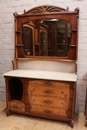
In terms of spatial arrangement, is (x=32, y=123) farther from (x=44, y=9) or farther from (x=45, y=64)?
(x=44, y=9)

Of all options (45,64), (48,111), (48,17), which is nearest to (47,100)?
(48,111)

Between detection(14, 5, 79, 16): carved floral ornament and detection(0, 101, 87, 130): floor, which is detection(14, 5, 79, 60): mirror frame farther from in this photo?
detection(0, 101, 87, 130): floor

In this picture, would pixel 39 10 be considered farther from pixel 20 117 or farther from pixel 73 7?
pixel 20 117

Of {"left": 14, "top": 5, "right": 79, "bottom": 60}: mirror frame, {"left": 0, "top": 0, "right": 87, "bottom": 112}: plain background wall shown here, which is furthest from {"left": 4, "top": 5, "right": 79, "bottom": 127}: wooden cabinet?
{"left": 0, "top": 0, "right": 87, "bottom": 112}: plain background wall

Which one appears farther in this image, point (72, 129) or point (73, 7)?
point (73, 7)

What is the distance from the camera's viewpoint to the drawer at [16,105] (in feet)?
6.45

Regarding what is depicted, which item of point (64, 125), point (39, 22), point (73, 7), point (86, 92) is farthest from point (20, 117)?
point (73, 7)

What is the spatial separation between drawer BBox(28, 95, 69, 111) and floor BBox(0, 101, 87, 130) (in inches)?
9.4

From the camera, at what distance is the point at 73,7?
194cm

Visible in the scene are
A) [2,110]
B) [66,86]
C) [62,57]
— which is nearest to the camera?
[66,86]

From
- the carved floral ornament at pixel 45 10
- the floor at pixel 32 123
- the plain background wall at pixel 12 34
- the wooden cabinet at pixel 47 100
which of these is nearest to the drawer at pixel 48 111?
the wooden cabinet at pixel 47 100

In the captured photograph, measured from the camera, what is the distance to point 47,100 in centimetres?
183

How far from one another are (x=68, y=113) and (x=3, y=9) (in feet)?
6.16

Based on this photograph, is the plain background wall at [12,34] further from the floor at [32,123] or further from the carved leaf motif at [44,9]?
the floor at [32,123]
